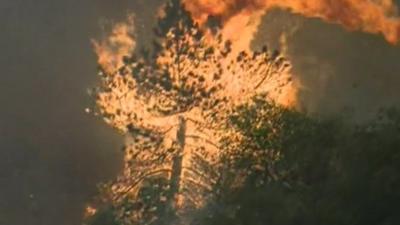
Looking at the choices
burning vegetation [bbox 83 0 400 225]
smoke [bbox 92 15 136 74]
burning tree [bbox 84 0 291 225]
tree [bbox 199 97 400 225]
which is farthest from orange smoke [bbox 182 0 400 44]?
tree [bbox 199 97 400 225]

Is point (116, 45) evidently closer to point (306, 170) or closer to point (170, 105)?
point (170, 105)

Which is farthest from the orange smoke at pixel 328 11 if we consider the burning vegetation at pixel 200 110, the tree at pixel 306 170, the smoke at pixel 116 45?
the tree at pixel 306 170

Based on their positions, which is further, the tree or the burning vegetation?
the burning vegetation

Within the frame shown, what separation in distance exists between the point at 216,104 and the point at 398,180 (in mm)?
1130

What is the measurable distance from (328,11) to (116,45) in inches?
48.0

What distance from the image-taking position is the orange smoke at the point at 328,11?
5.13 metres

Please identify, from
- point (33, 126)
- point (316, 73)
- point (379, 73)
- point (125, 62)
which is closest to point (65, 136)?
point (33, 126)

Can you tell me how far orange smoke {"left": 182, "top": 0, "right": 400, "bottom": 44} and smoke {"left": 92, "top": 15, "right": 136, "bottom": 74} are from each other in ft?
1.19

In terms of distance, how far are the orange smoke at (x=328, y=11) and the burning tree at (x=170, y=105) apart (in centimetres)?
11

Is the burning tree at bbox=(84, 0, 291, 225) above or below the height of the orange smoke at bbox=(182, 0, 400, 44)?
below

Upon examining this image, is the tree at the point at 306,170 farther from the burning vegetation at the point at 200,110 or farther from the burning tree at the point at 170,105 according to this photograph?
the burning tree at the point at 170,105

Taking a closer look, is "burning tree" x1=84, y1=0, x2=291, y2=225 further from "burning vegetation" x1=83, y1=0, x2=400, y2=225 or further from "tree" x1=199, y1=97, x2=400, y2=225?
"tree" x1=199, y1=97, x2=400, y2=225

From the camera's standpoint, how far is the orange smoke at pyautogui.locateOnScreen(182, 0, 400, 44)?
16.8ft

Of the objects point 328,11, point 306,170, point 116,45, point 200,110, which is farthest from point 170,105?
point 328,11
